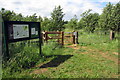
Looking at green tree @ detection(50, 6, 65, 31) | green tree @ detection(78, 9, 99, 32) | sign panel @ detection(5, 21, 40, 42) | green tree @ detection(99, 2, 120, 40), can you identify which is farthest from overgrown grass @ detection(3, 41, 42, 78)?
green tree @ detection(50, 6, 65, 31)

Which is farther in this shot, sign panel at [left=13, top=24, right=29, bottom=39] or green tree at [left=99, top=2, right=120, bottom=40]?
green tree at [left=99, top=2, right=120, bottom=40]

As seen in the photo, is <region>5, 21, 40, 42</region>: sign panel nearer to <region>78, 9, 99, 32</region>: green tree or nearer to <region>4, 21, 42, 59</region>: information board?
<region>4, 21, 42, 59</region>: information board

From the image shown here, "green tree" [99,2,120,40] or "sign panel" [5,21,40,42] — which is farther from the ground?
"green tree" [99,2,120,40]

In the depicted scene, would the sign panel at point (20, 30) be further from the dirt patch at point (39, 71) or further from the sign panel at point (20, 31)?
the dirt patch at point (39, 71)

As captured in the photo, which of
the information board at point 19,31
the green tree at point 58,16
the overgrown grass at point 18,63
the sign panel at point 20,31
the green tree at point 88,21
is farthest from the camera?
the green tree at point 58,16

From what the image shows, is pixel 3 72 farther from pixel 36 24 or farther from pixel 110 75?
pixel 110 75

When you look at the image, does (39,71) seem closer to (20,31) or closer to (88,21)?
(20,31)

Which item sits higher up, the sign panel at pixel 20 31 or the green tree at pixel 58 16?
the green tree at pixel 58 16

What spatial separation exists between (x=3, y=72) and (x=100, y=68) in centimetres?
363

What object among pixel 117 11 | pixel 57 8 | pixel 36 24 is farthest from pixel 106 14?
pixel 57 8

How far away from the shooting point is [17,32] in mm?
4906

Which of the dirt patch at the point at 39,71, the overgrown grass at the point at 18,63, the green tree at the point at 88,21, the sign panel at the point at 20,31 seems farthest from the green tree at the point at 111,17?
the dirt patch at the point at 39,71

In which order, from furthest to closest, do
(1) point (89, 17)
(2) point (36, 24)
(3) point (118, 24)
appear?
1. (1) point (89, 17)
2. (3) point (118, 24)
3. (2) point (36, 24)

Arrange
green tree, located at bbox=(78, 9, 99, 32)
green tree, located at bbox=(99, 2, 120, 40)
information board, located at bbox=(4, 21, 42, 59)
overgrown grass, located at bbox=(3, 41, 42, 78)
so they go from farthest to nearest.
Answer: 1. green tree, located at bbox=(78, 9, 99, 32)
2. green tree, located at bbox=(99, 2, 120, 40)
3. information board, located at bbox=(4, 21, 42, 59)
4. overgrown grass, located at bbox=(3, 41, 42, 78)
